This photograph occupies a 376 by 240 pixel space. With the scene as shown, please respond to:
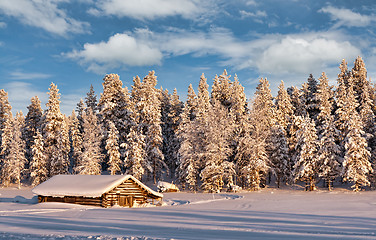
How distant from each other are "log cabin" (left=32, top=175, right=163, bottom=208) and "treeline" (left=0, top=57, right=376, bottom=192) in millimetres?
16156

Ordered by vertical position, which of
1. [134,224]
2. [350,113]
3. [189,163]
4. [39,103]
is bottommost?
[134,224]

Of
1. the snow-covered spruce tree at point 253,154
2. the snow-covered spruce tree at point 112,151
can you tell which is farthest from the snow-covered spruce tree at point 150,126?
the snow-covered spruce tree at point 253,154

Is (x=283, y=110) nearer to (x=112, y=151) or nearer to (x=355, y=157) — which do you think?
(x=355, y=157)

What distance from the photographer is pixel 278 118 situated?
59.0 m

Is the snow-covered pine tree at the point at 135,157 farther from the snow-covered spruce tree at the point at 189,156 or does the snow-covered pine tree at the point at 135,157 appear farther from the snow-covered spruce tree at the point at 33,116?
the snow-covered spruce tree at the point at 33,116

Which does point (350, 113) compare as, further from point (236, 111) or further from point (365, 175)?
point (236, 111)

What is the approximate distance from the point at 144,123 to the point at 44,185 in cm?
2649

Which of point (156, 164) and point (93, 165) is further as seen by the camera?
point (156, 164)

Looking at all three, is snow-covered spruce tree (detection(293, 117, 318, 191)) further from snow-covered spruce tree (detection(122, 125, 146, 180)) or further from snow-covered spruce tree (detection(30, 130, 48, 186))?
snow-covered spruce tree (detection(30, 130, 48, 186))

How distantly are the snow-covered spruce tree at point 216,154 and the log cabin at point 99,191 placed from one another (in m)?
14.6

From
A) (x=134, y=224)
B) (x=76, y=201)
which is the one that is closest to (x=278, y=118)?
(x=76, y=201)

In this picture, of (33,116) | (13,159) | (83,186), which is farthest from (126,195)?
(33,116)

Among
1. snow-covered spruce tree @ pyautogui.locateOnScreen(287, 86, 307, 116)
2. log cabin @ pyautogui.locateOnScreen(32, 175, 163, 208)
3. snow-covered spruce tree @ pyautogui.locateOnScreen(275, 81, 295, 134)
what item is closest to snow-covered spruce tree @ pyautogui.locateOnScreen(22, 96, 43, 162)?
log cabin @ pyautogui.locateOnScreen(32, 175, 163, 208)

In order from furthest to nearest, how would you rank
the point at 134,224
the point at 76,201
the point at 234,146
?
the point at 234,146, the point at 76,201, the point at 134,224
